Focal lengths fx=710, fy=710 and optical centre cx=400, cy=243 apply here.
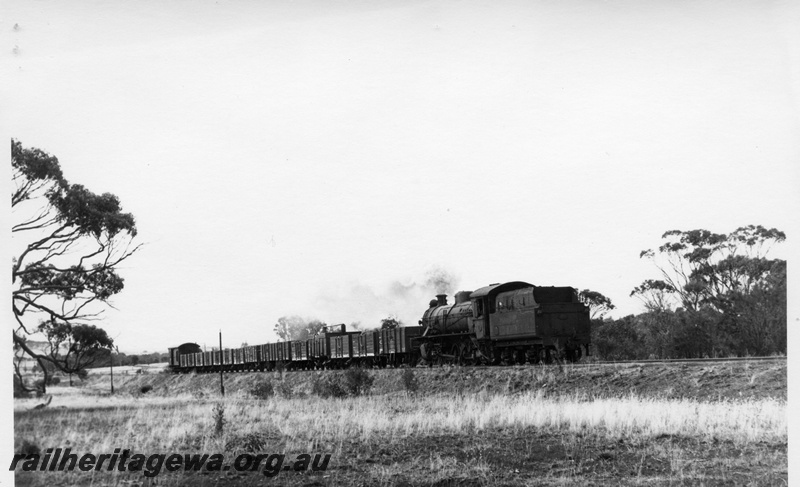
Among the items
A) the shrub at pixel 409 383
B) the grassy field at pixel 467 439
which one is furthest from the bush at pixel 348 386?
the grassy field at pixel 467 439

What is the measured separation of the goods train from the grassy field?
4.86 m

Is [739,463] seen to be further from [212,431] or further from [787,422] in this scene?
[212,431]

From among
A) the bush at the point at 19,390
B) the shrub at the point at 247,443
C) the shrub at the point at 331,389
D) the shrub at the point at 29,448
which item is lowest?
the shrub at the point at 331,389

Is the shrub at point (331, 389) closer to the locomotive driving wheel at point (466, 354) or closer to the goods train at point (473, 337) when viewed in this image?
the goods train at point (473, 337)

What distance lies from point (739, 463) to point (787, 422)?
1829 mm

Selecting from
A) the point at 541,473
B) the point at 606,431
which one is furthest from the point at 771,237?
the point at 541,473

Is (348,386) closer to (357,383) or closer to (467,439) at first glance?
(357,383)

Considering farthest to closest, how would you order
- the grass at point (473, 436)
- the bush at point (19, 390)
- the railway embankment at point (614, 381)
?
the railway embankment at point (614, 381) → the grass at point (473, 436) → the bush at point (19, 390)

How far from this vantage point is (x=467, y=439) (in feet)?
39.4

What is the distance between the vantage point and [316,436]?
478 inches

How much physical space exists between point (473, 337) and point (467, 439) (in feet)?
Result: 39.1

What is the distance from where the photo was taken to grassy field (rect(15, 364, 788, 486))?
9.84 metres

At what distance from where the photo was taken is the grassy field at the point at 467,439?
984 cm

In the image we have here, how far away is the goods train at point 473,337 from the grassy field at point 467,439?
191 inches
